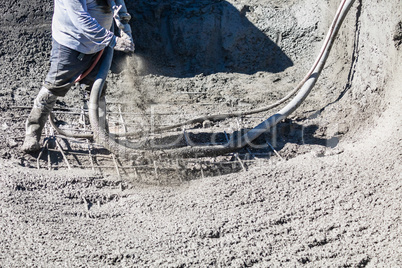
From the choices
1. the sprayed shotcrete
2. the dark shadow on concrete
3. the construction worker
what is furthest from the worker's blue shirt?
the dark shadow on concrete

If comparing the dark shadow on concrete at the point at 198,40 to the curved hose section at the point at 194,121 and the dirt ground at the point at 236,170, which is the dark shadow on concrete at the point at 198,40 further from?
the curved hose section at the point at 194,121

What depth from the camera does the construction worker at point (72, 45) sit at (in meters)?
2.94

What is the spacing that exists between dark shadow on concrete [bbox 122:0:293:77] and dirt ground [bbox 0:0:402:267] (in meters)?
0.01

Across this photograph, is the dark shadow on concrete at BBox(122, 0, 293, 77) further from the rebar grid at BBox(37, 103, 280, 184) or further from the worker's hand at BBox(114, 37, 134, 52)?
the worker's hand at BBox(114, 37, 134, 52)

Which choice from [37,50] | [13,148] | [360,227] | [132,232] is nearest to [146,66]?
[37,50]

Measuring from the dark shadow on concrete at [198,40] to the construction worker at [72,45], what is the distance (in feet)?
7.12

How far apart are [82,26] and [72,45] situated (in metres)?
0.23

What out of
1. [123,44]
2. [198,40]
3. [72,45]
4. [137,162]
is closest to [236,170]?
[137,162]

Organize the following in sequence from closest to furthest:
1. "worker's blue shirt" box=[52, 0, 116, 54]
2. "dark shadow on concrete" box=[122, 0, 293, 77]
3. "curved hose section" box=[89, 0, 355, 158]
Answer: "worker's blue shirt" box=[52, 0, 116, 54] < "curved hose section" box=[89, 0, 355, 158] < "dark shadow on concrete" box=[122, 0, 293, 77]

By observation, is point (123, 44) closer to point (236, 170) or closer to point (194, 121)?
point (236, 170)

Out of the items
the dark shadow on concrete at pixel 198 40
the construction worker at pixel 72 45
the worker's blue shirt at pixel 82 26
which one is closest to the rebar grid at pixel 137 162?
the construction worker at pixel 72 45

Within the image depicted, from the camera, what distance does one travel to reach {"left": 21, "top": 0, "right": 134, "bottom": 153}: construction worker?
9.64ft

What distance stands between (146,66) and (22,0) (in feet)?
4.85

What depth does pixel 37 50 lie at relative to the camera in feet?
16.4
